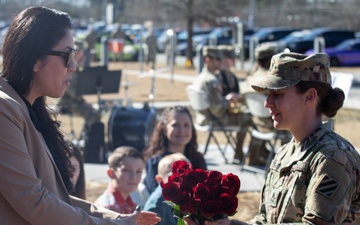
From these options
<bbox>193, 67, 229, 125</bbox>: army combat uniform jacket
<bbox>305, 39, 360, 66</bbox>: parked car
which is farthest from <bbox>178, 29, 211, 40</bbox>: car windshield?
<bbox>193, 67, 229, 125</bbox>: army combat uniform jacket

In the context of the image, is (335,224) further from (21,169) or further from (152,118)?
(152,118)

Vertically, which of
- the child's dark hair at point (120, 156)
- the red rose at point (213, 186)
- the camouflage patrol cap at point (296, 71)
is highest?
the camouflage patrol cap at point (296, 71)

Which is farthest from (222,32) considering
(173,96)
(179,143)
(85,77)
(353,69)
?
(179,143)

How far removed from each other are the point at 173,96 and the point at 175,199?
16113 mm

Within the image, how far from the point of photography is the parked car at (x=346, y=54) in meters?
30.7

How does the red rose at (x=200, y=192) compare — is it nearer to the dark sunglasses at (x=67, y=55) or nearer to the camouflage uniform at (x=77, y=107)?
the dark sunglasses at (x=67, y=55)

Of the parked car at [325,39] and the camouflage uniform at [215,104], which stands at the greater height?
the camouflage uniform at [215,104]

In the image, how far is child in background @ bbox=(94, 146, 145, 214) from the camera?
17.2ft

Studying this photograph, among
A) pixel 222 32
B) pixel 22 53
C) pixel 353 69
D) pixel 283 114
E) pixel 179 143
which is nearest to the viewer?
pixel 22 53

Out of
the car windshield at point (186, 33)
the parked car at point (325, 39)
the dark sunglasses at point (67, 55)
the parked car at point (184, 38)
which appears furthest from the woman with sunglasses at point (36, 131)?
the car windshield at point (186, 33)

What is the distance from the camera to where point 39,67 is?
2.90 metres

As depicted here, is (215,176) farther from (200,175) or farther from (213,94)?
(213,94)

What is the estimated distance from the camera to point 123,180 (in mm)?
5266

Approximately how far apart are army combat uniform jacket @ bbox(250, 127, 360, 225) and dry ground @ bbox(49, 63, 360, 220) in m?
3.83
